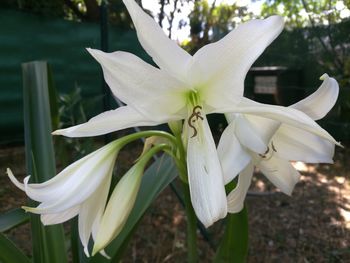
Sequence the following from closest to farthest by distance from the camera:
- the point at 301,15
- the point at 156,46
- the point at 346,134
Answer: the point at 156,46, the point at 346,134, the point at 301,15

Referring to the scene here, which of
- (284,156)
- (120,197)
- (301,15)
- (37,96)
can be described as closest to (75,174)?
(120,197)

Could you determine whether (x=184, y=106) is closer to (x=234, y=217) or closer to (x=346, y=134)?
(x=234, y=217)

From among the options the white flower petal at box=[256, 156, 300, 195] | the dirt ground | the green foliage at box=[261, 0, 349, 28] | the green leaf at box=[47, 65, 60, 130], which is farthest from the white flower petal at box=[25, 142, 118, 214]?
the green foliage at box=[261, 0, 349, 28]

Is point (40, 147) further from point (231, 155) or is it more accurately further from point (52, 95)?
point (231, 155)

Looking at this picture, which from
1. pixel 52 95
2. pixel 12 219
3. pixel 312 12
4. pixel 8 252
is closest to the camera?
pixel 8 252

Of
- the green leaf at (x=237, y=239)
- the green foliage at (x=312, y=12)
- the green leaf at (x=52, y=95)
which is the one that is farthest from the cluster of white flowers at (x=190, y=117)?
the green foliage at (x=312, y=12)

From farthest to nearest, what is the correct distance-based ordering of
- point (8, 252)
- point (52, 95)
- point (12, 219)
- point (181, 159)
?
1. point (52, 95)
2. point (12, 219)
3. point (8, 252)
4. point (181, 159)

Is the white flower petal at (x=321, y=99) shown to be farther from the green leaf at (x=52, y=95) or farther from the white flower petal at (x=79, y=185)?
the green leaf at (x=52, y=95)

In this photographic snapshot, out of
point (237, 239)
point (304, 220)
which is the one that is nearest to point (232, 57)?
point (237, 239)
